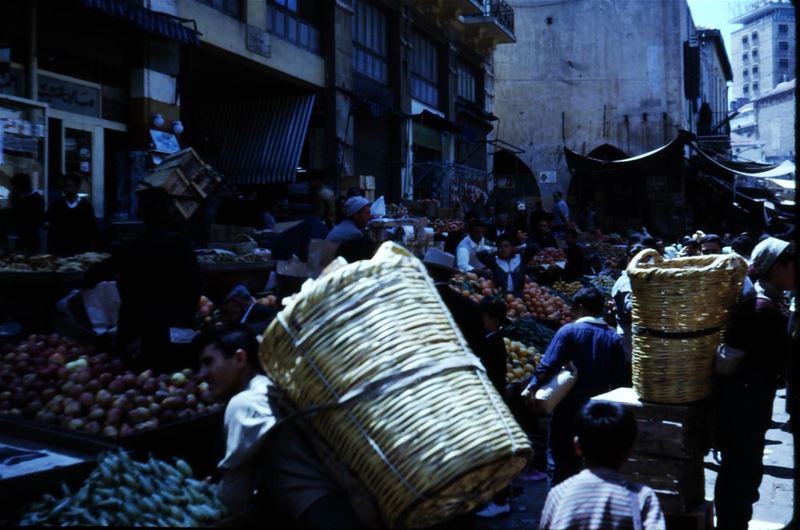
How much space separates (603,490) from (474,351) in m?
2.26

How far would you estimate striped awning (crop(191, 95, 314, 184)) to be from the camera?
14.9 meters

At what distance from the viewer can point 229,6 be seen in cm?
1316

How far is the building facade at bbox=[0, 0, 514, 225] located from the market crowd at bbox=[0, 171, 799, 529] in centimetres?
165

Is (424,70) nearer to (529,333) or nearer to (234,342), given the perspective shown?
(529,333)

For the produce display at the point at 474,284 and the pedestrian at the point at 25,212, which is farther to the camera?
the produce display at the point at 474,284

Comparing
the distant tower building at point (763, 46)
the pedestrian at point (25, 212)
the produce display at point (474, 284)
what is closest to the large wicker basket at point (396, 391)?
the pedestrian at point (25, 212)

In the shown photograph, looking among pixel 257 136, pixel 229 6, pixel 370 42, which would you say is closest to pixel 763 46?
pixel 370 42

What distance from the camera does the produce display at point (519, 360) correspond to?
7863 mm

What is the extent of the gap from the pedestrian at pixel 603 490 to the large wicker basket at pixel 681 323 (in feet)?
5.85

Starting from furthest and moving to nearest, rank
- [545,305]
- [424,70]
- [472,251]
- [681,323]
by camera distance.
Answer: [424,70], [472,251], [545,305], [681,323]

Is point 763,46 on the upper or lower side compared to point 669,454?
upper

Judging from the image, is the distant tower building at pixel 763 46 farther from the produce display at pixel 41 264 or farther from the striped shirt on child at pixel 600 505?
the striped shirt on child at pixel 600 505

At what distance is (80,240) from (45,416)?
14.6 feet

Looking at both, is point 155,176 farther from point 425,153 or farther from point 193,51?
point 425,153
